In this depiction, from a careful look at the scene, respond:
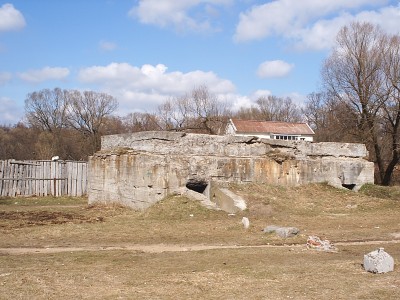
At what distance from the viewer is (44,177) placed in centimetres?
2236

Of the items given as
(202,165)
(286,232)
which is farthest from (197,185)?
(286,232)

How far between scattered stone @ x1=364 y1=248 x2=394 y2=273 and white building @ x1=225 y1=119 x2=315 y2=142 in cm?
3368

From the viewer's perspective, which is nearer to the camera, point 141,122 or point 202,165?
point 202,165

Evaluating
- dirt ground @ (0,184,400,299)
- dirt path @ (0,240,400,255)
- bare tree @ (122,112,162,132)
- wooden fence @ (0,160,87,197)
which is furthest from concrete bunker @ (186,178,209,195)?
bare tree @ (122,112,162,132)

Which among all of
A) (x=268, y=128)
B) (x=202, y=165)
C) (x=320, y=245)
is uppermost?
(x=268, y=128)

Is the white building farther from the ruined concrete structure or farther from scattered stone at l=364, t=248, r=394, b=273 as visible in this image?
scattered stone at l=364, t=248, r=394, b=273

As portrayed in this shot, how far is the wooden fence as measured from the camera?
72.6 ft

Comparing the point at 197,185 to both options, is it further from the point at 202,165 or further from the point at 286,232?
the point at 286,232

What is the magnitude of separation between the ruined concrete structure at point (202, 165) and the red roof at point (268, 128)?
2250 cm

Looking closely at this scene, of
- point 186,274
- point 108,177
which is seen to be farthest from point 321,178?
point 186,274

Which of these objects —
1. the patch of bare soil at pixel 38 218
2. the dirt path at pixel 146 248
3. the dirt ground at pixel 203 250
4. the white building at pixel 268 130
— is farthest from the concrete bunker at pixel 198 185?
the white building at pixel 268 130

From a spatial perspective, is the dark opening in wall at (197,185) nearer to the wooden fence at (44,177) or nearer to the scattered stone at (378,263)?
the scattered stone at (378,263)

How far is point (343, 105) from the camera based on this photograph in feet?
97.3

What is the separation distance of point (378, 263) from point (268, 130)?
114 ft
